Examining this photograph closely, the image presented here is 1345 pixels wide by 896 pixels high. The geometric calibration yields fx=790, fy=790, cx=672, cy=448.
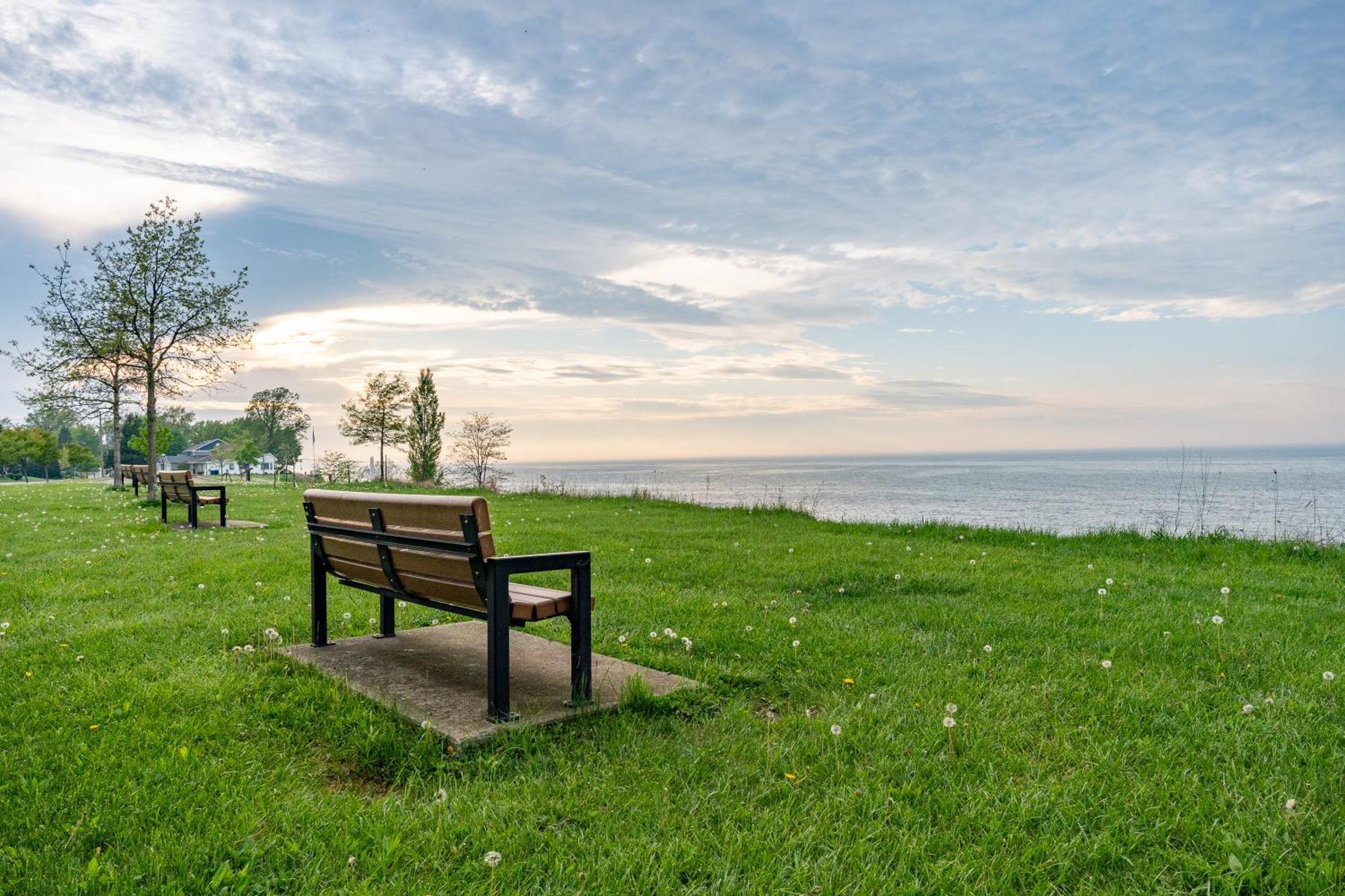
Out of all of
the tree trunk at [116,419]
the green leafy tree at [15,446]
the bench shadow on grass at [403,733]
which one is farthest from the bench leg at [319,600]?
the green leafy tree at [15,446]

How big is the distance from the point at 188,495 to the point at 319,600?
10012 millimetres

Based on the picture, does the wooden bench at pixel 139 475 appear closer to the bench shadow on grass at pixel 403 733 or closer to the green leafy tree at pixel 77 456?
the bench shadow on grass at pixel 403 733

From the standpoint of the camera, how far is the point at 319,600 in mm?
5129

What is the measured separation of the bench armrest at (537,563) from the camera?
368 cm

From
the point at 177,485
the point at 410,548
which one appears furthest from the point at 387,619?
the point at 177,485

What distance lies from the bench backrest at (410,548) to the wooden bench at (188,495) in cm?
942

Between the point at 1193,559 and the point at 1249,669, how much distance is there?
549 cm

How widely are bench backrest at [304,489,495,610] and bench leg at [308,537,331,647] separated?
0.08 metres

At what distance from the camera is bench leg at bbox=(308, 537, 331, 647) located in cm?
510

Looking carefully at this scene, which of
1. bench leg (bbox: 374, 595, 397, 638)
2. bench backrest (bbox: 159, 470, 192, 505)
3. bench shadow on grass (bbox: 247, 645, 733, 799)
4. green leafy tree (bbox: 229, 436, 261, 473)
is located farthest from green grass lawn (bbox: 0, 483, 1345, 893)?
green leafy tree (bbox: 229, 436, 261, 473)

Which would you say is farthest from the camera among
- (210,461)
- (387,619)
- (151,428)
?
(210,461)

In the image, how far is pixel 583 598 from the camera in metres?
4.11

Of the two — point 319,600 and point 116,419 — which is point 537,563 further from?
point 116,419

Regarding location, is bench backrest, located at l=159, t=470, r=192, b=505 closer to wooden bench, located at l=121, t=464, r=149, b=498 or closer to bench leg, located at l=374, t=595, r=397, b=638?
wooden bench, located at l=121, t=464, r=149, b=498
